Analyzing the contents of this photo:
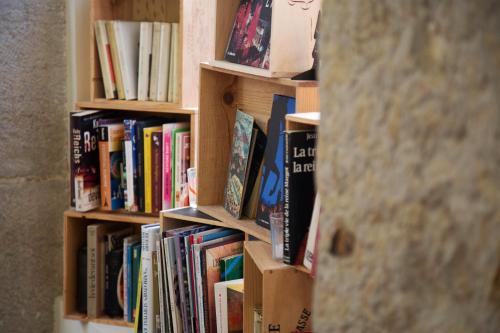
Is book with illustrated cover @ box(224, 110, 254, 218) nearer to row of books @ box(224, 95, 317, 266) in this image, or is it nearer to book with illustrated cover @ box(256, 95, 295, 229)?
row of books @ box(224, 95, 317, 266)

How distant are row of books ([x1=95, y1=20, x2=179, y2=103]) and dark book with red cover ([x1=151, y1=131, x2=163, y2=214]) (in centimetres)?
17

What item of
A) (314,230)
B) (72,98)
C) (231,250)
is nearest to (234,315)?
(231,250)

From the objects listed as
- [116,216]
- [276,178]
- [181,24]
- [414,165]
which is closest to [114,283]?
[116,216]

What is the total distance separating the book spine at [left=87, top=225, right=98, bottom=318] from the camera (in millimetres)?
3199

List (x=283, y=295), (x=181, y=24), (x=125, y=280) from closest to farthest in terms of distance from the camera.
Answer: (x=283, y=295) → (x=181, y=24) → (x=125, y=280)

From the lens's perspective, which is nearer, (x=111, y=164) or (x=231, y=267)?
(x=231, y=267)

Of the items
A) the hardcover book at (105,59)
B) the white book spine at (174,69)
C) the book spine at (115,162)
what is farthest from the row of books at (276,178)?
the hardcover book at (105,59)

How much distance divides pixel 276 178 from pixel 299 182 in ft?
1.16

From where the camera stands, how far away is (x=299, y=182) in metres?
1.79

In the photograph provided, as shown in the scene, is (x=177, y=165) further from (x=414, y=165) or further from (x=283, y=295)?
(x=414, y=165)

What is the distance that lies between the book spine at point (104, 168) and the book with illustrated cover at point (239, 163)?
0.77 meters

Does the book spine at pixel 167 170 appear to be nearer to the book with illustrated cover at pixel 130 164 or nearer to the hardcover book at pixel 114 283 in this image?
the book with illustrated cover at pixel 130 164

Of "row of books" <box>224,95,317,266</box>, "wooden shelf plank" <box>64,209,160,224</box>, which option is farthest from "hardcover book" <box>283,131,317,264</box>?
"wooden shelf plank" <box>64,209,160,224</box>

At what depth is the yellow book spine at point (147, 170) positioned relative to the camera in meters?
3.01
